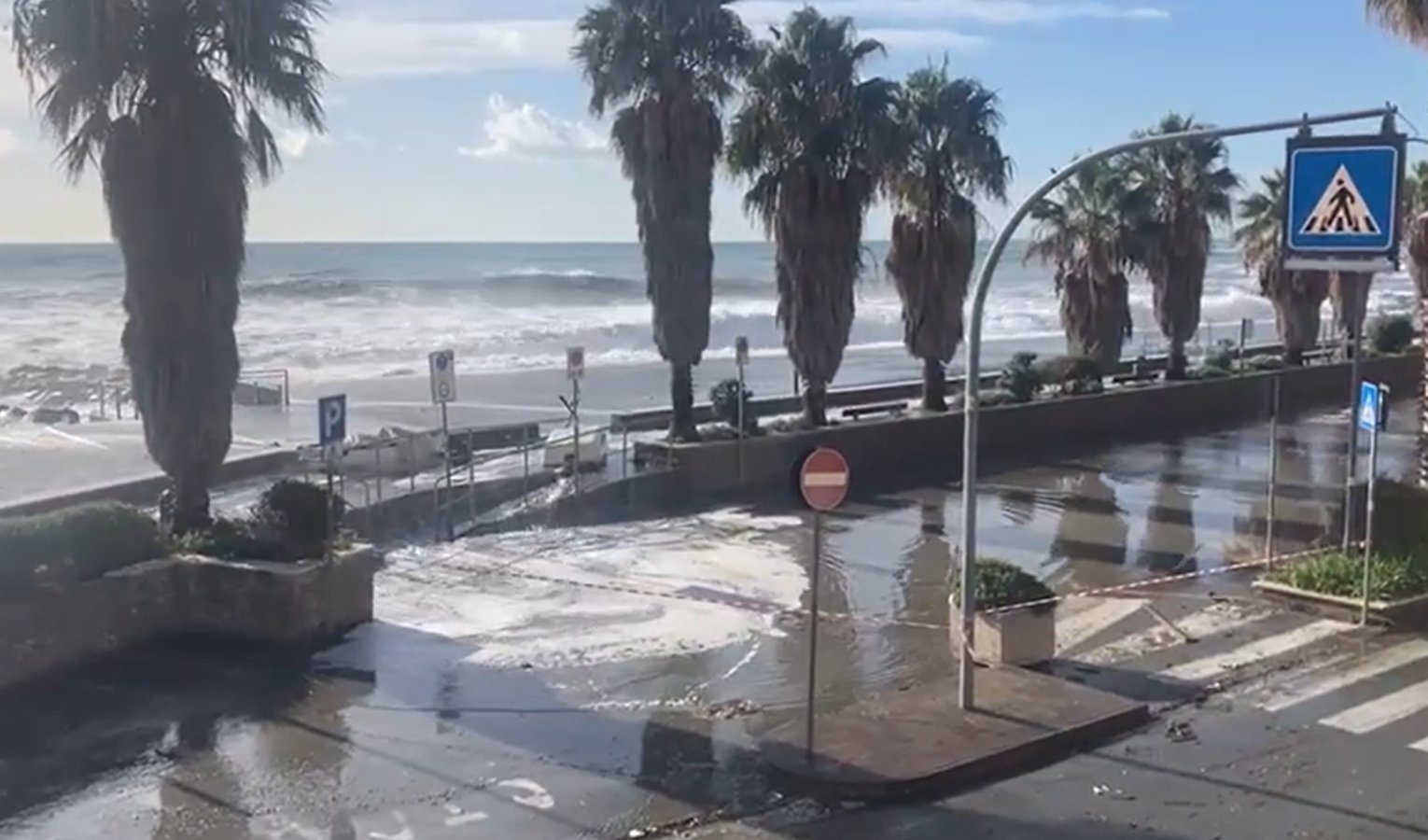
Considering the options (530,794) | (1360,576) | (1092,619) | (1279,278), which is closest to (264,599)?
(530,794)

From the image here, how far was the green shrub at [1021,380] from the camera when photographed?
3331 centimetres

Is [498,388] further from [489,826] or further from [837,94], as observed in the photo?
[489,826]

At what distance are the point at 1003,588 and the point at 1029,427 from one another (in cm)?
1947

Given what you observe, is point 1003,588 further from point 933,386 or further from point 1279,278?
point 1279,278

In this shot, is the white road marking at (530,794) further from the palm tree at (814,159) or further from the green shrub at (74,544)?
the palm tree at (814,159)

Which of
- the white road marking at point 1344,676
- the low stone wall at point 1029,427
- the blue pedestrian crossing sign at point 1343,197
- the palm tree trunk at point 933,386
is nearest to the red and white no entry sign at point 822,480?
the white road marking at point 1344,676

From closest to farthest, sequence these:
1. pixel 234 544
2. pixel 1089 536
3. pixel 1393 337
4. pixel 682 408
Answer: pixel 234 544 < pixel 1089 536 < pixel 682 408 < pixel 1393 337

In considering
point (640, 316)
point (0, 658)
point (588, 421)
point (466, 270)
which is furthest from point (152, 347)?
point (466, 270)

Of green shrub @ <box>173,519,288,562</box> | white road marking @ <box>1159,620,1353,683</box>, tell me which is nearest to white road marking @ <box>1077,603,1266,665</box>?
white road marking @ <box>1159,620,1353,683</box>

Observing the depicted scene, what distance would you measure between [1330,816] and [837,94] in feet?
64.3

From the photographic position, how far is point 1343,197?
1326 centimetres

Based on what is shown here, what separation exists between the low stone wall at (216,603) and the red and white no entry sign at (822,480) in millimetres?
6095

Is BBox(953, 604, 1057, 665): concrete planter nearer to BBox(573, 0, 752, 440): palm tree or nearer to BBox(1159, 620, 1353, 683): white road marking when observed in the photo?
BBox(1159, 620, 1353, 683): white road marking

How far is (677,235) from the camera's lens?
87.9 ft
